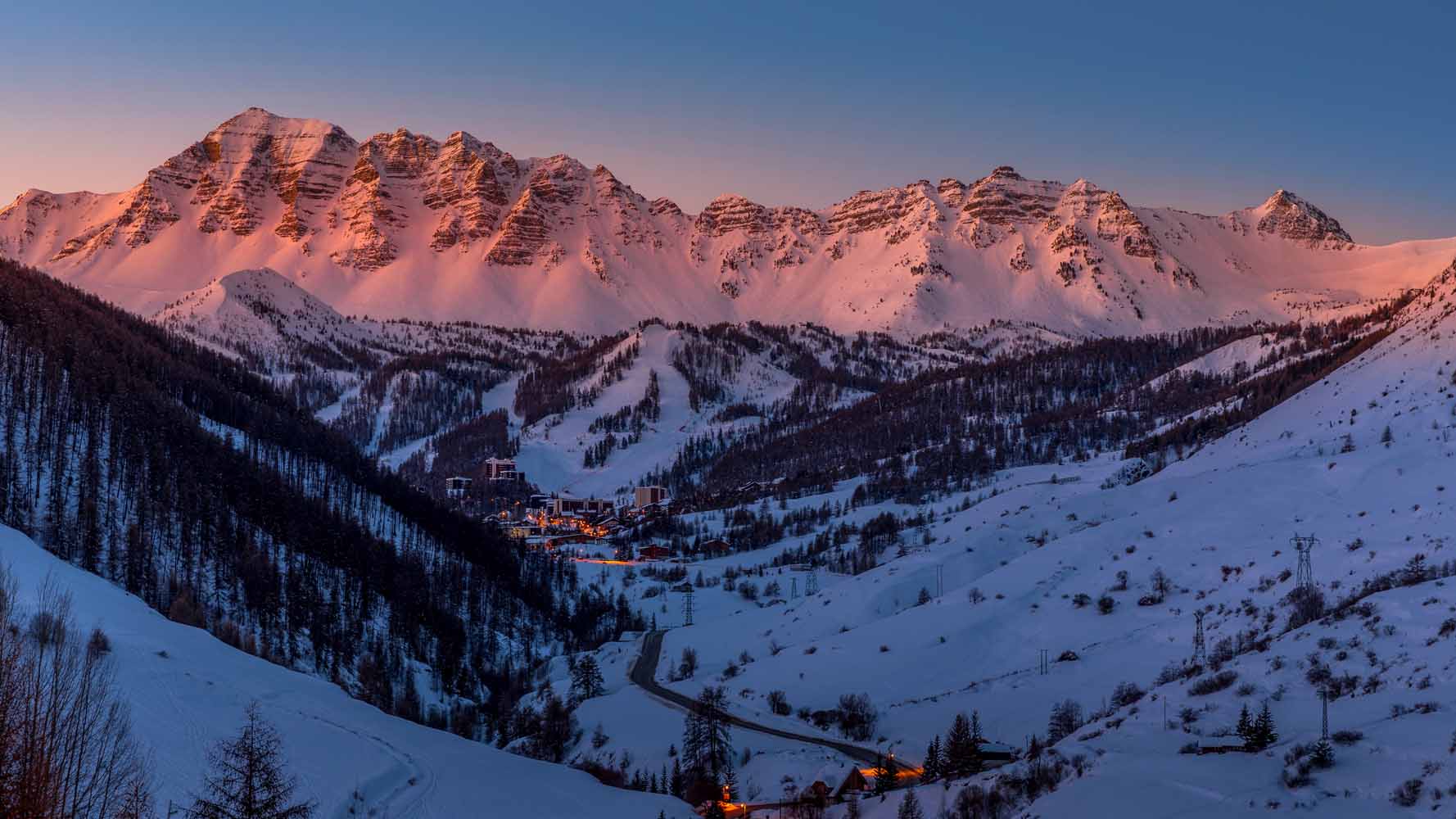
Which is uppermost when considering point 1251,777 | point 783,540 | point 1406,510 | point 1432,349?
point 1432,349

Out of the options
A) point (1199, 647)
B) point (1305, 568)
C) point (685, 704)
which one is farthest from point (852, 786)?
point (685, 704)

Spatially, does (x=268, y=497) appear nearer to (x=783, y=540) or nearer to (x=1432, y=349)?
(x=783, y=540)

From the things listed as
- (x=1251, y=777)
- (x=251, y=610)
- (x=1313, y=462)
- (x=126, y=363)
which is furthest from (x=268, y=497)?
(x=1251, y=777)

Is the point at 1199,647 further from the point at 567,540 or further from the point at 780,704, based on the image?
the point at 567,540

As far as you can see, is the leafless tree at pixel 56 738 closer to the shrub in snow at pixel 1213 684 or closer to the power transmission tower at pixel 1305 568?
the shrub in snow at pixel 1213 684

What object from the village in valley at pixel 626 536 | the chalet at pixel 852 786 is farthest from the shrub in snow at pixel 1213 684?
the village in valley at pixel 626 536

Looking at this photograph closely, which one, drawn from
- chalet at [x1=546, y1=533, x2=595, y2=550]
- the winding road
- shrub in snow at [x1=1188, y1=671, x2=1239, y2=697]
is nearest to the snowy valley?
shrub in snow at [x1=1188, y1=671, x2=1239, y2=697]

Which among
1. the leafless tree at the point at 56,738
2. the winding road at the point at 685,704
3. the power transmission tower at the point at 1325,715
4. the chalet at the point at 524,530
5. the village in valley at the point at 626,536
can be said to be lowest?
the chalet at the point at 524,530
